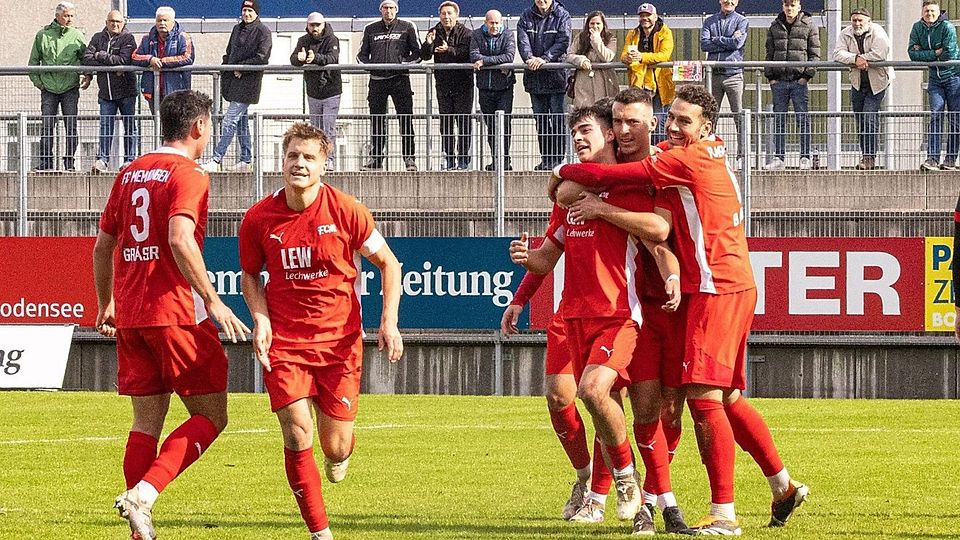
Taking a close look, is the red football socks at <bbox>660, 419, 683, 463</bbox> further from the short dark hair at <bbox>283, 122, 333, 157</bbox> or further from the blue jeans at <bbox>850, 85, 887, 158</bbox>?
the blue jeans at <bbox>850, 85, 887, 158</bbox>

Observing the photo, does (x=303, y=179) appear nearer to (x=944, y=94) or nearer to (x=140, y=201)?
(x=140, y=201)

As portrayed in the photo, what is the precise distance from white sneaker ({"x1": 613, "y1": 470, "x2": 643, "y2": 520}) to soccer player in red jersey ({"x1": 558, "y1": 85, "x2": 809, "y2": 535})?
1.54ft

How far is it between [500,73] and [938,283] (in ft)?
19.2

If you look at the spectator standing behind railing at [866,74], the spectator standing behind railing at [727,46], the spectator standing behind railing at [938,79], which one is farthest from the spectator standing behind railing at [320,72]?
the spectator standing behind railing at [938,79]

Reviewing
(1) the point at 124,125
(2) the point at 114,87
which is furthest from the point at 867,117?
(2) the point at 114,87

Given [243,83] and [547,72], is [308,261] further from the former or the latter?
[243,83]

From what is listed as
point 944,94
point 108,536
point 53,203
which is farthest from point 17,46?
point 108,536

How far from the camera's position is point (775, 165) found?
2045 centimetres

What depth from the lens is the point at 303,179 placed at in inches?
311

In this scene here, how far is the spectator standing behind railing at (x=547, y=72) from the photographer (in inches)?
816

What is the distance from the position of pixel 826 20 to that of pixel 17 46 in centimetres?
1775

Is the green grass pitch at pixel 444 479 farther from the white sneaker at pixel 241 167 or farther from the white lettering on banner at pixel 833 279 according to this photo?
the white sneaker at pixel 241 167

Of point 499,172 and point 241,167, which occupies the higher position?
point 241,167

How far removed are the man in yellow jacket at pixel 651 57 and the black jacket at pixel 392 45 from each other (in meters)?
2.72
